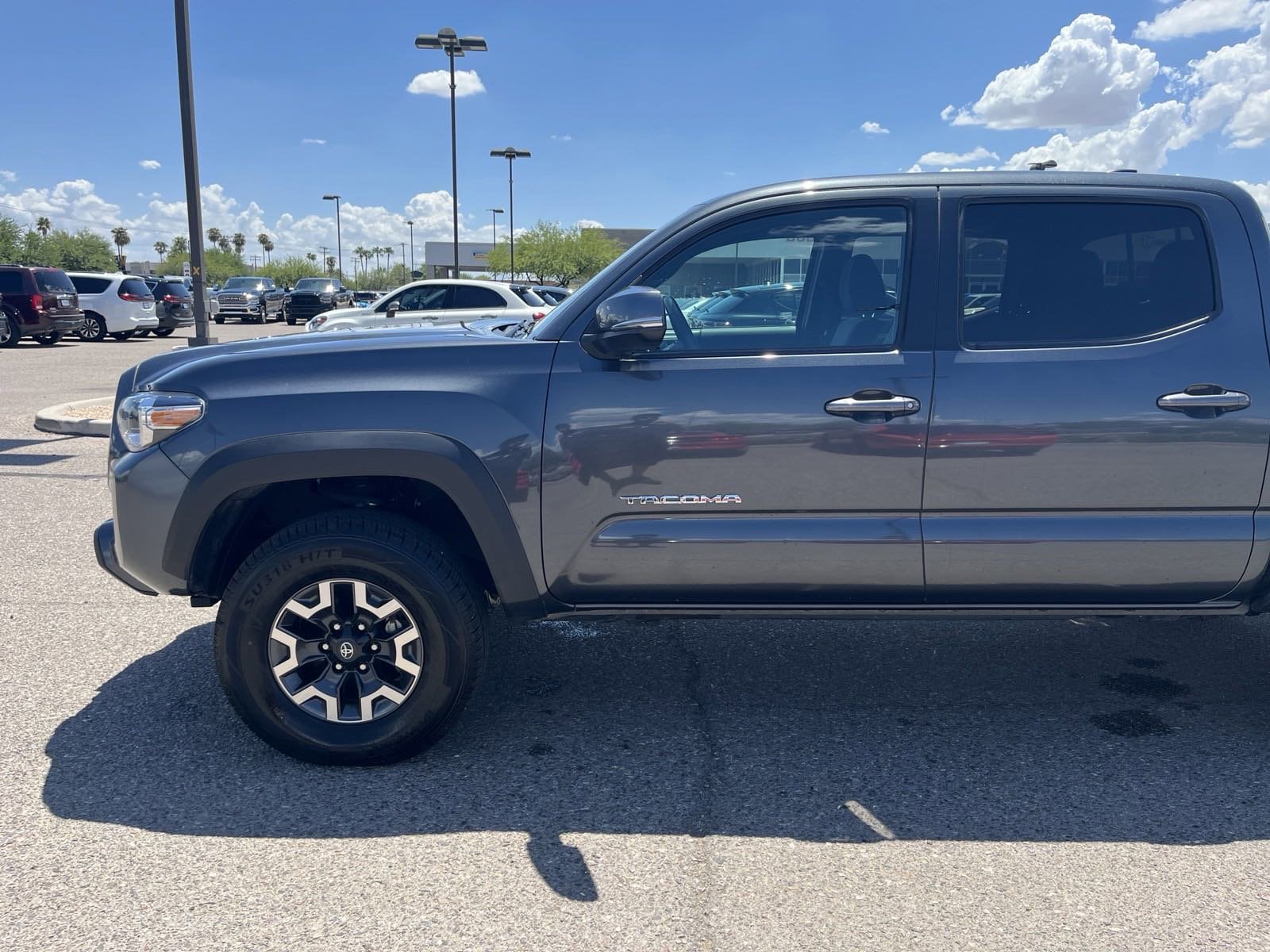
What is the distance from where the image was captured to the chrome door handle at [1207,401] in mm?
3246

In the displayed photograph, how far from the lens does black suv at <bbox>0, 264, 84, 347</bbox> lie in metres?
22.4

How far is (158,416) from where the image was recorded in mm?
3330

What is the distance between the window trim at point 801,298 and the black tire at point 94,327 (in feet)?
85.9

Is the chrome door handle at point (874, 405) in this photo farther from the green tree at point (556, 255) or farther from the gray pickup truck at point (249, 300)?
the green tree at point (556, 255)

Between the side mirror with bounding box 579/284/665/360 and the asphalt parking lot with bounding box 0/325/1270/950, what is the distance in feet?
4.54

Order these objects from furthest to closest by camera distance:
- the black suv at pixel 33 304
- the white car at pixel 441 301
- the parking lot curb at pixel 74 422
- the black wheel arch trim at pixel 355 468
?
the black suv at pixel 33 304 < the white car at pixel 441 301 < the parking lot curb at pixel 74 422 < the black wheel arch trim at pixel 355 468

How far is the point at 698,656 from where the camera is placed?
4480 mm

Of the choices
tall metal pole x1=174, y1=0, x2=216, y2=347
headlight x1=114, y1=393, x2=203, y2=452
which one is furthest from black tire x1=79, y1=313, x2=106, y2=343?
headlight x1=114, y1=393, x2=203, y2=452

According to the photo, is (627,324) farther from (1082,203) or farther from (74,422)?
(74,422)

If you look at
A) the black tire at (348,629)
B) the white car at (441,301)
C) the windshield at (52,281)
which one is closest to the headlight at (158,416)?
the black tire at (348,629)

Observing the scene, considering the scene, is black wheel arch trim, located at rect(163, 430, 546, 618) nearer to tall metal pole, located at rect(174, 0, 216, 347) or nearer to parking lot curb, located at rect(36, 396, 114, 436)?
parking lot curb, located at rect(36, 396, 114, 436)

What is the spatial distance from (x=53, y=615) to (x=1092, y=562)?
178 inches

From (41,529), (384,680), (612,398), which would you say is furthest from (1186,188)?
(41,529)

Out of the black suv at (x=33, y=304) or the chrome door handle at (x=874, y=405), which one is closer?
the chrome door handle at (x=874, y=405)
